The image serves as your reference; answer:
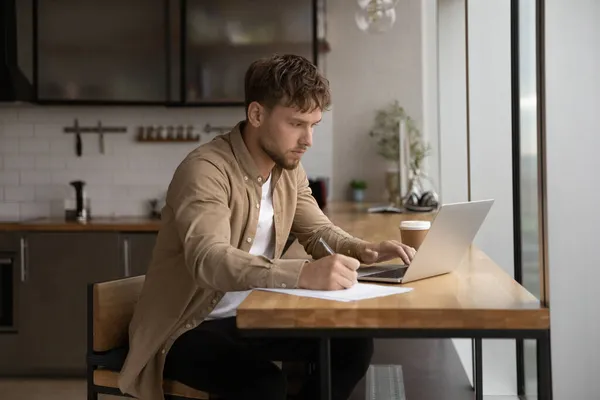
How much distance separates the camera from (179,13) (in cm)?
559

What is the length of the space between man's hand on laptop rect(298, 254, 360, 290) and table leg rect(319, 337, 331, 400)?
0.68ft

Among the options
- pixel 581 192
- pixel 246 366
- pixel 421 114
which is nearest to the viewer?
pixel 246 366

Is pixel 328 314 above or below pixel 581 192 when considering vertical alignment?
below

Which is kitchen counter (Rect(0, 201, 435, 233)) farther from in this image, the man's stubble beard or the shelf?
the man's stubble beard

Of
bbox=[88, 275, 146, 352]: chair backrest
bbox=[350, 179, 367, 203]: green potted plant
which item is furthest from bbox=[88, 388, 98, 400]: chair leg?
bbox=[350, 179, 367, 203]: green potted plant

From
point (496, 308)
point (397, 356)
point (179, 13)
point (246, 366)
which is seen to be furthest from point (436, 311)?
point (179, 13)

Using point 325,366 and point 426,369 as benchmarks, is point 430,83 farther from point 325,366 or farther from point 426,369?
point 325,366

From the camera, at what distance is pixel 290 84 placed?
2.27 metres

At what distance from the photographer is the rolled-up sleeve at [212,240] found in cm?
194

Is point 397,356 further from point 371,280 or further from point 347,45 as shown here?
point 347,45

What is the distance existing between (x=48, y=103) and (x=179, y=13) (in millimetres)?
1053

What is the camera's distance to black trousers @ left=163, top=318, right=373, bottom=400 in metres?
2.06

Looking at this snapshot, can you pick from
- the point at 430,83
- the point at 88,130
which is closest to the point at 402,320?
the point at 88,130

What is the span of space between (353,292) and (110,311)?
0.85 metres
